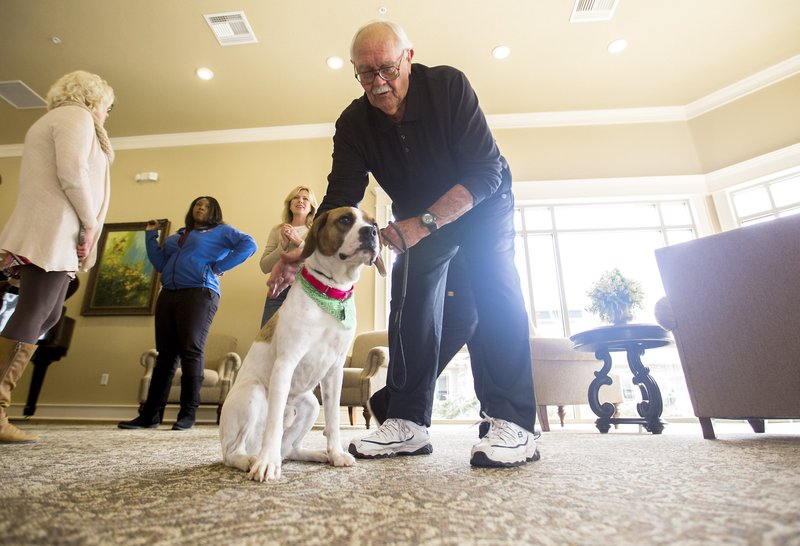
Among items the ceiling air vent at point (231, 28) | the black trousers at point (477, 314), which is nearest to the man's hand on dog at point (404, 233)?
the black trousers at point (477, 314)

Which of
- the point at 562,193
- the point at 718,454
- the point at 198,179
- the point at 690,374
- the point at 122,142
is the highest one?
the point at 122,142

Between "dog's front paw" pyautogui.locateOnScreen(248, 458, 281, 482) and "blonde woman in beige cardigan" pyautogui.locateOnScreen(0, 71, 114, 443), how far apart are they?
139 cm

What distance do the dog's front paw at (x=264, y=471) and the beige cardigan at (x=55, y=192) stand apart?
1391 millimetres

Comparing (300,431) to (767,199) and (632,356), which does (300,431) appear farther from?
(767,199)

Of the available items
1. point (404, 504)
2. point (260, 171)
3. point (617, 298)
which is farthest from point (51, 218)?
point (260, 171)

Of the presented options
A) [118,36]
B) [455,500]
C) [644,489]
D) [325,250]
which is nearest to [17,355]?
[325,250]

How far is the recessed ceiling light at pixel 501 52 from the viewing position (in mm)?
4742

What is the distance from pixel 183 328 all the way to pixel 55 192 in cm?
120

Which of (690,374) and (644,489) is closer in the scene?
(644,489)

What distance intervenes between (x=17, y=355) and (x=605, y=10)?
5.38m

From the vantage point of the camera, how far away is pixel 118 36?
14.7 feet

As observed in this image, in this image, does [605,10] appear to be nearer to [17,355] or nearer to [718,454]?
[718,454]

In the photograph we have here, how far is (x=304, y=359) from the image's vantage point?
1.16m

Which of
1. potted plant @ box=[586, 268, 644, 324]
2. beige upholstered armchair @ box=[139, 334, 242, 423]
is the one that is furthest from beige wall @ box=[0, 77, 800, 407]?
potted plant @ box=[586, 268, 644, 324]
